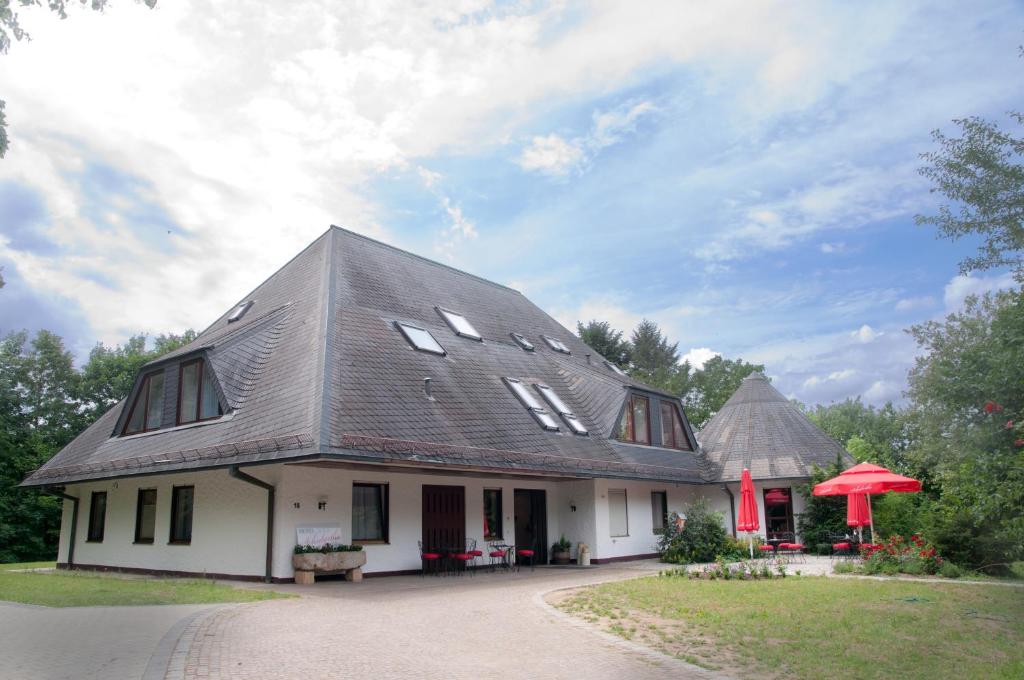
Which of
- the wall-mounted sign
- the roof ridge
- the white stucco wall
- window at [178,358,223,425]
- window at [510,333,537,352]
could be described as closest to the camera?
the wall-mounted sign

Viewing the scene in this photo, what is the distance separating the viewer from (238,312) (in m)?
22.1

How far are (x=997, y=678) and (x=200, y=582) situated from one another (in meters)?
13.0

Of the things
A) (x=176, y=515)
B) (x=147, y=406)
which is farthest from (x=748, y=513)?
(x=147, y=406)

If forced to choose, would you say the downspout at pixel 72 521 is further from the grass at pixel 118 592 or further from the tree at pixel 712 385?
the tree at pixel 712 385

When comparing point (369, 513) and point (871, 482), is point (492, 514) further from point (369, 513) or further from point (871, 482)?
point (871, 482)

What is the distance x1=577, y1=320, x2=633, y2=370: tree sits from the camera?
153ft

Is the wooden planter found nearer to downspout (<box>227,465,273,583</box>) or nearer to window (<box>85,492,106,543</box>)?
downspout (<box>227,465,273,583</box>)

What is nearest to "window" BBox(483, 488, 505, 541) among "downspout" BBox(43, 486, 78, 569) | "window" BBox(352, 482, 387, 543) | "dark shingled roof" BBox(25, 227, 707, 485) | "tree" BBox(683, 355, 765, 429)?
"dark shingled roof" BBox(25, 227, 707, 485)

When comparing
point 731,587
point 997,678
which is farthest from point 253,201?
point 997,678

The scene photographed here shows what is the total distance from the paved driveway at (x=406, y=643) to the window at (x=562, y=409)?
28.5 ft

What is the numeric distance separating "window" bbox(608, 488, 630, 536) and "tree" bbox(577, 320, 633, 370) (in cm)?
2465

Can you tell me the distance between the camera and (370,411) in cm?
1461

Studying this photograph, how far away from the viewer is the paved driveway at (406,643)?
266 inches

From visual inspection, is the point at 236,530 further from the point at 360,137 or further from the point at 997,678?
the point at 997,678
